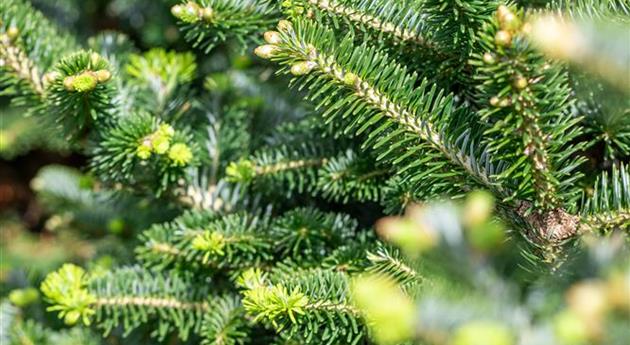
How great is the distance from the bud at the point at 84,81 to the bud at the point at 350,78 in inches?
10.1

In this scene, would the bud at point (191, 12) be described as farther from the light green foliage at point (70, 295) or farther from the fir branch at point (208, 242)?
the light green foliage at point (70, 295)

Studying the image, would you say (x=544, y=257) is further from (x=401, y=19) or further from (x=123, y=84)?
(x=123, y=84)

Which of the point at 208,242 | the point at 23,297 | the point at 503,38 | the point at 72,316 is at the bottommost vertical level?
the point at 23,297

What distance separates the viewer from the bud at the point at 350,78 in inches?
22.7

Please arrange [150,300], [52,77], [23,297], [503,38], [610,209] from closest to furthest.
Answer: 1. [503,38]
2. [610,209]
3. [52,77]
4. [150,300]
5. [23,297]

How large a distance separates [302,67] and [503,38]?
0.60 ft

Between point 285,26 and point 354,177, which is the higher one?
point 285,26

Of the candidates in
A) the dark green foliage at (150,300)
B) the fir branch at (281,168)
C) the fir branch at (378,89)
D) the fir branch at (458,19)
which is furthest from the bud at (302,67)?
the dark green foliage at (150,300)

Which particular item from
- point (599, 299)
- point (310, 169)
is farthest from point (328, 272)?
point (599, 299)

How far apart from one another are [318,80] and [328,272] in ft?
0.62

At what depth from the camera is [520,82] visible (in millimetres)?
484

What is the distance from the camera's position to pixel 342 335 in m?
0.64

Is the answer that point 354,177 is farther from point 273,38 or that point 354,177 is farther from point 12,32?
point 12,32

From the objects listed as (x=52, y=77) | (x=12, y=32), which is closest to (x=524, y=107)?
(x=52, y=77)
